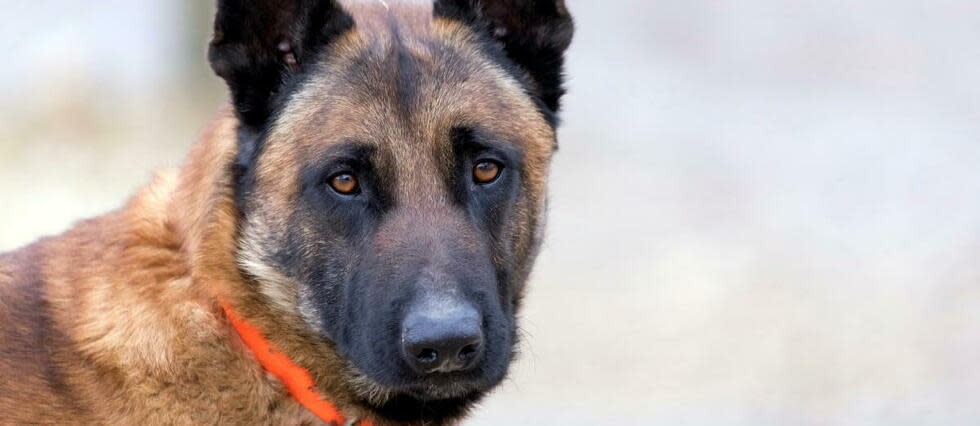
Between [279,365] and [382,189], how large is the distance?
60 centimetres

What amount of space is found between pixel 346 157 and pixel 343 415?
0.78 meters

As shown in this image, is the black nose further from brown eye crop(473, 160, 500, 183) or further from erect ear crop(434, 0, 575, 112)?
erect ear crop(434, 0, 575, 112)

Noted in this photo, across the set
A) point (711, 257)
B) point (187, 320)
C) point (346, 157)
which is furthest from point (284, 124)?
Answer: point (711, 257)

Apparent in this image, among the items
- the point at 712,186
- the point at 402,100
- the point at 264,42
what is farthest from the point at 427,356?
the point at 712,186

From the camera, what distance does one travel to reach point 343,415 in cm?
409

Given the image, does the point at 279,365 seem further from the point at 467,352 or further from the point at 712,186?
the point at 712,186

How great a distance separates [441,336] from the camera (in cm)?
367

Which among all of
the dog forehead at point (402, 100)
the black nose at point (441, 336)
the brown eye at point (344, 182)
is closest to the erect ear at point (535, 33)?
the dog forehead at point (402, 100)

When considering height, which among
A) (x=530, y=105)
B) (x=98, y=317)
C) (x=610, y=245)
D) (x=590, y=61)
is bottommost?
(x=590, y=61)

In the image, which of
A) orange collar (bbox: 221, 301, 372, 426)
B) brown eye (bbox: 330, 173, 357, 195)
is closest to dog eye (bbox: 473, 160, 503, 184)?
brown eye (bbox: 330, 173, 357, 195)

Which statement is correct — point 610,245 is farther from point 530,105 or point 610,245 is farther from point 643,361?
point 530,105

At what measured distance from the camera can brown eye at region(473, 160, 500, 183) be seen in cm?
410

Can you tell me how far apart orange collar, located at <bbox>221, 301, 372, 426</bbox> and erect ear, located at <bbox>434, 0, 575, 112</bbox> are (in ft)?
3.92

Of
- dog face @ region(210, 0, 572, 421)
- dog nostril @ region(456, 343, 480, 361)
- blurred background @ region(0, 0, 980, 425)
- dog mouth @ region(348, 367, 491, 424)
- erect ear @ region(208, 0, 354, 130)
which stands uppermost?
erect ear @ region(208, 0, 354, 130)
